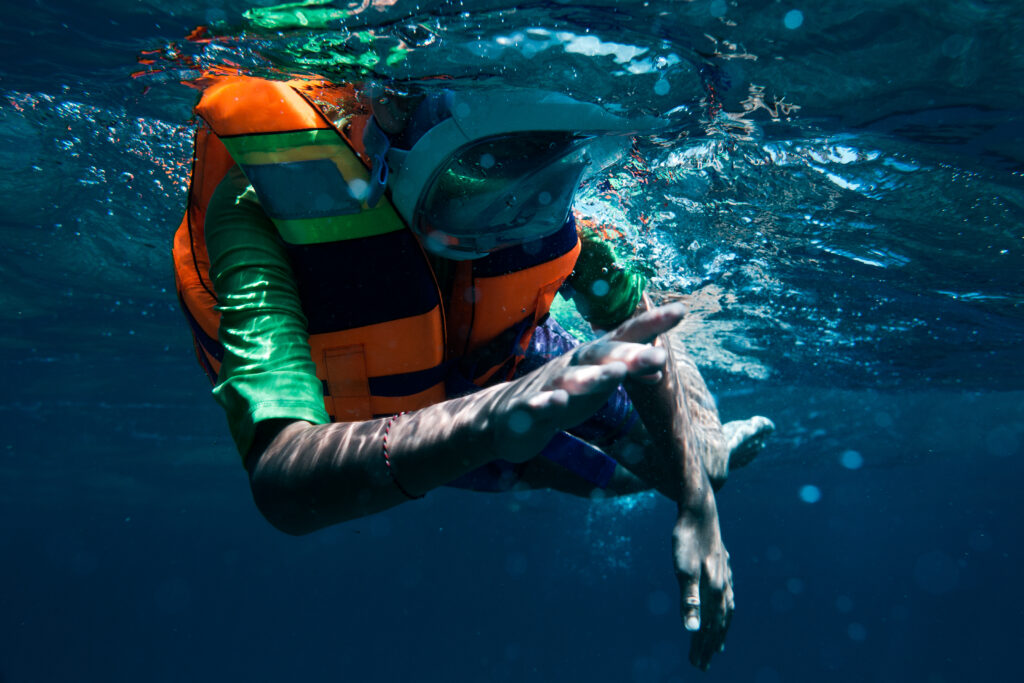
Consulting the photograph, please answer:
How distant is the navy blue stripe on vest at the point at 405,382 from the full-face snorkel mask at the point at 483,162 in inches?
26.0

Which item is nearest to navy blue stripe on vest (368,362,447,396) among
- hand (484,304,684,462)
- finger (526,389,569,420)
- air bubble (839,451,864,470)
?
hand (484,304,684,462)

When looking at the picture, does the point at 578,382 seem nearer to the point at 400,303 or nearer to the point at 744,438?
the point at 400,303

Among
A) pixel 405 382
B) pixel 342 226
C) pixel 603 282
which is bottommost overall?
pixel 603 282

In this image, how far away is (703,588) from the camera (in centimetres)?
301

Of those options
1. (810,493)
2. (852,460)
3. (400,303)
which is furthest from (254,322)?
(810,493)

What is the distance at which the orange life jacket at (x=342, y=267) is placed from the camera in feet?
7.82

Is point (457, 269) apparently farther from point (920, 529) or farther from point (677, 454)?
point (920, 529)

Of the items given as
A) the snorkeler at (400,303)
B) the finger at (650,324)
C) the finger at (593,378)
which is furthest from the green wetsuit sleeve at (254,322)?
the finger at (650,324)

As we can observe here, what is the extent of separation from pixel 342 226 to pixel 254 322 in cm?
67

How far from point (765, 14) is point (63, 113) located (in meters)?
8.34

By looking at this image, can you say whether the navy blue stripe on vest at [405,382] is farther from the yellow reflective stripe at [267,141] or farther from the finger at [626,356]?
the finger at [626,356]

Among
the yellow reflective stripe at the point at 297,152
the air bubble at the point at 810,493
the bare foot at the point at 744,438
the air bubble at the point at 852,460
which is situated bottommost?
the air bubble at the point at 810,493

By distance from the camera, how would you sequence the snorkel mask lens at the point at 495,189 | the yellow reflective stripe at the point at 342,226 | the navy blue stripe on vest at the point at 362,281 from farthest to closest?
the snorkel mask lens at the point at 495,189 < the navy blue stripe on vest at the point at 362,281 < the yellow reflective stripe at the point at 342,226

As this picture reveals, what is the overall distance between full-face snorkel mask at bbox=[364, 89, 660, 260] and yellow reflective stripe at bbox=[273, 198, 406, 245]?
0.07 m
